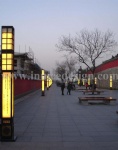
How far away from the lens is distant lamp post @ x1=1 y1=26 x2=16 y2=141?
28.3 feet

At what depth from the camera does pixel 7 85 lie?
28.5 ft

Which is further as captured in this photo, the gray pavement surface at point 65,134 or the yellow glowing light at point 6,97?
the yellow glowing light at point 6,97

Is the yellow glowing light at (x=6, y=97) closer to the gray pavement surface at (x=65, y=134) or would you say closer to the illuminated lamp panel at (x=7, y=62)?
the illuminated lamp panel at (x=7, y=62)

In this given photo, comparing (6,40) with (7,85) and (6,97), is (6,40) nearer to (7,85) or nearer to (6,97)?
(7,85)

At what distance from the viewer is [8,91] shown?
8.68m

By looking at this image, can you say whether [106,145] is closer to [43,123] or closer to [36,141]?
[36,141]

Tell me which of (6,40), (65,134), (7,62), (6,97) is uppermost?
(6,40)

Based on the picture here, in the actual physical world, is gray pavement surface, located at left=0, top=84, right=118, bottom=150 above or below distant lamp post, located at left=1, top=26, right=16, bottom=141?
below

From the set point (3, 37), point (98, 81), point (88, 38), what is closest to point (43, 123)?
point (3, 37)

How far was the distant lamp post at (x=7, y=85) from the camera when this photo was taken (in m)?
8.62

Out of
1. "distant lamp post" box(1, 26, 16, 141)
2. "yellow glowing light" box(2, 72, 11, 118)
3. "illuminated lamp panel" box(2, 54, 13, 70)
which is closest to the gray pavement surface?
"distant lamp post" box(1, 26, 16, 141)

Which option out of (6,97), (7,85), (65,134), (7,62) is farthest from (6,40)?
(65,134)

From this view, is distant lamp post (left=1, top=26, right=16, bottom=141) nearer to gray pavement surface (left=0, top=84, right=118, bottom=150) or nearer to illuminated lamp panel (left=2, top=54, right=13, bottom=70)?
illuminated lamp panel (left=2, top=54, right=13, bottom=70)

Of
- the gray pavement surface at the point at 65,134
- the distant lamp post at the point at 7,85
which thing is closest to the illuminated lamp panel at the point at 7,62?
the distant lamp post at the point at 7,85
